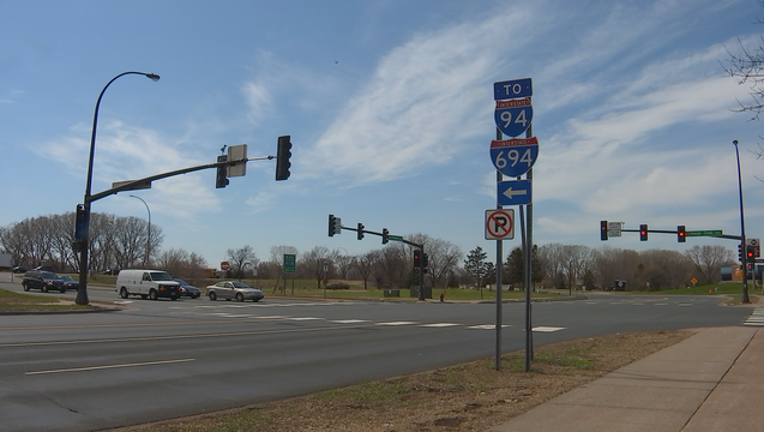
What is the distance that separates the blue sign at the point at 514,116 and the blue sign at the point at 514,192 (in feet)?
2.78

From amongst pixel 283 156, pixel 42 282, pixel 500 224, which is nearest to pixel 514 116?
pixel 500 224

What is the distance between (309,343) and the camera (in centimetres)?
1524

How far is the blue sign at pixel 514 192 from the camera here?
32.3 feet

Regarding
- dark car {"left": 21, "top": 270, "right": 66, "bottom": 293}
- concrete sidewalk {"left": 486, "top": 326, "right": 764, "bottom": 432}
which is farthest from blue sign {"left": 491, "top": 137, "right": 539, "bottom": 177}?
dark car {"left": 21, "top": 270, "right": 66, "bottom": 293}

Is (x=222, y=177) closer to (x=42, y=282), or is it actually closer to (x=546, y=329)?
(x=546, y=329)

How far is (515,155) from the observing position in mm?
9906

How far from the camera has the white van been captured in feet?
131

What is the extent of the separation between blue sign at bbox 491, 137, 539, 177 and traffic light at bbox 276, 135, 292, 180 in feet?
44.5

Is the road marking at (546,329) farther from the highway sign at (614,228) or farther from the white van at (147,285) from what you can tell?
the white van at (147,285)

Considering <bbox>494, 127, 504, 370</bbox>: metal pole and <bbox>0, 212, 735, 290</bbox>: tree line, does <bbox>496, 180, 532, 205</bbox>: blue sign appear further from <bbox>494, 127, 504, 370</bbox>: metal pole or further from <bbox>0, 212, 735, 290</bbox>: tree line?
<bbox>0, 212, 735, 290</bbox>: tree line

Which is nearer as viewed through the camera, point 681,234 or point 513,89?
point 513,89

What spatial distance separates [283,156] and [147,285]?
74.4 ft

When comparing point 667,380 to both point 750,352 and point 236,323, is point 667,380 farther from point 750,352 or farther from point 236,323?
A: point 236,323

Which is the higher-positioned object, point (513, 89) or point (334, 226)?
point (334, 226)
